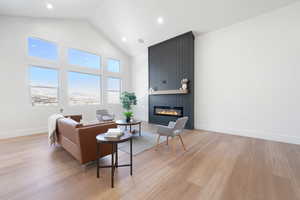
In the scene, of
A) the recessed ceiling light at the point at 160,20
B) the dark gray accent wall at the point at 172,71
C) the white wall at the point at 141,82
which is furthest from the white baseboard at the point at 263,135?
the recessed ceiling light at the point at 160,20

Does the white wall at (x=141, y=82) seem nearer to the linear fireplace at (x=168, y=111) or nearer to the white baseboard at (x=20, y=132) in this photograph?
the linear fireplace at (x=168, y=111)

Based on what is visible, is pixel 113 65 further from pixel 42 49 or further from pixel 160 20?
pixel 160 20

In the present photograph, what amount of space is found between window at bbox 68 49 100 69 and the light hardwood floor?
358 cm

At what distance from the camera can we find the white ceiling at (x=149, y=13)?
141 inches

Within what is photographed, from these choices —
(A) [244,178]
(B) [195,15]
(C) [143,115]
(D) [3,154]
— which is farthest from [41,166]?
(B) [195,15]

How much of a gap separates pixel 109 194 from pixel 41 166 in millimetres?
1603

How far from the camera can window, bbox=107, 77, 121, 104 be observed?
6516 mm

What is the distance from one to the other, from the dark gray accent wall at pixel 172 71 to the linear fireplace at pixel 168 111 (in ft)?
0.45

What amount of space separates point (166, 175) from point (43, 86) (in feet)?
16.9

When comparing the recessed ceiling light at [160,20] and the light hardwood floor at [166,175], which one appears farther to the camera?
the recessed ceiling light at [160,20]

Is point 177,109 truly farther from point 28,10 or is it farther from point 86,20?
point 28,10

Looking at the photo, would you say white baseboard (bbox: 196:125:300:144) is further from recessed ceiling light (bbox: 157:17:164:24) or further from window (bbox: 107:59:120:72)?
window (bbox: 107:59:120:72)

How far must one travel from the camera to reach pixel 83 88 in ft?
18.2

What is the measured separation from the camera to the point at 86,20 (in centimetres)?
550
